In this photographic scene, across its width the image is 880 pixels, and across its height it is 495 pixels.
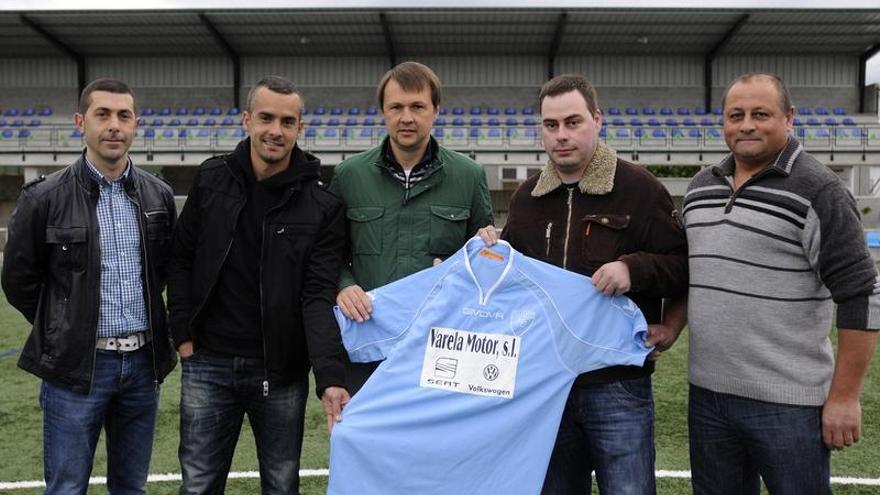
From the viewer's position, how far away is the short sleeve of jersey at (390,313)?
257cm

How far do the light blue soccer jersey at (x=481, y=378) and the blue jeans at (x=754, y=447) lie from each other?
37cm

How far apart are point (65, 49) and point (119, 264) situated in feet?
94.2

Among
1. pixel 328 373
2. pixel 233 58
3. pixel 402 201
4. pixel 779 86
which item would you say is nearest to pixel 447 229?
pixel 402 201

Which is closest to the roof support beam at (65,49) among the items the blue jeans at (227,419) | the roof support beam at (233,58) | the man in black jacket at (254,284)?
the roof support beam at (233,58)

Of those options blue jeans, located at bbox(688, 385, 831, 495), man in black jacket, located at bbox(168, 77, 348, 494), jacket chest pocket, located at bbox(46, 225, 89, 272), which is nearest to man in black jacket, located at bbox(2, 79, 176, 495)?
jacket chest pocket, located at bbox(46, 225, 89, 272)

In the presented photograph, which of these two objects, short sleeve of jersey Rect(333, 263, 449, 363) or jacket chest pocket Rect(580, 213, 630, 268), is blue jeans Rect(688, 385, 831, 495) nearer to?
jacket chest pocket Rect(580, 213, 630, 268)

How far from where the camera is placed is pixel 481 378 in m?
2.50

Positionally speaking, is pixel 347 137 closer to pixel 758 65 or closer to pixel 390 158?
pixel 758 65

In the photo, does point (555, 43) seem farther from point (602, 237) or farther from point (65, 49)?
point (602, 237)

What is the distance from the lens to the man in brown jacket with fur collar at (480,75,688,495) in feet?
8.14

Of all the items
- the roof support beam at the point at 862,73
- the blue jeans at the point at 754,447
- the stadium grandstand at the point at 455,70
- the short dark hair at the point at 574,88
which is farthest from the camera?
the roof support beam at the point at 862,73

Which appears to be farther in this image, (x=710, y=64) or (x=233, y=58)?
(x=710, y=64)

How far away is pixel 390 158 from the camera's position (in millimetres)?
2820

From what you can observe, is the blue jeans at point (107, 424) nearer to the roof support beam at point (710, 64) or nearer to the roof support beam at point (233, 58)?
the roof support beam at point (233, 58)
